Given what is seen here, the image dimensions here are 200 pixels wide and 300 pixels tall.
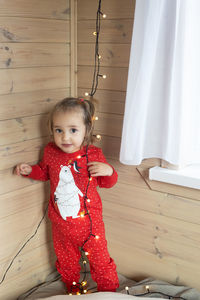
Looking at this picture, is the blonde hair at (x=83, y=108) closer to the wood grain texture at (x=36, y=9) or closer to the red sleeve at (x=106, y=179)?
the red sleeve at (x=106, y=179)

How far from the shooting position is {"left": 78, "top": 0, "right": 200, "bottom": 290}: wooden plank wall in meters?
1.76

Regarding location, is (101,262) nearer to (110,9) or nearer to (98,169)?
(98,169)

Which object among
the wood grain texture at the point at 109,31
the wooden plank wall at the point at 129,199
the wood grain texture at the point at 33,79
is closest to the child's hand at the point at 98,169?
the wooden plank wall at the point at 129,199

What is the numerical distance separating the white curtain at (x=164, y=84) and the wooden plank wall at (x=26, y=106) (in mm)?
461

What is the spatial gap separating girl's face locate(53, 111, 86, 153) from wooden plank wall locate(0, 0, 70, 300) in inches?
7.5

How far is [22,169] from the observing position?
5.77 ft

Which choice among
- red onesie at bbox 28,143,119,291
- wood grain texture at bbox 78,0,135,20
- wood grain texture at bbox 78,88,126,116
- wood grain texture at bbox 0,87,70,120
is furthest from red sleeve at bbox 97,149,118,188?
wood grain texture at bbox 78,0,135,20

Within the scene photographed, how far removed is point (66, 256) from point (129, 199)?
1.35 ft

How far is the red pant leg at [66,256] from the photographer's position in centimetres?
187

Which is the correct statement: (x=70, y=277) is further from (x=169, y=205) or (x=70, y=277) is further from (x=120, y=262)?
(x=169, y=205)

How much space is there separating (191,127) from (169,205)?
402 millimetres

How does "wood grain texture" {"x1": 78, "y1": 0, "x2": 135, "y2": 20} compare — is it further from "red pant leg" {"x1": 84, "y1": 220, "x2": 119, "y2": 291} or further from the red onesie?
"red pant leg" {"x1": 84, "y1": 220, "x2": 119, "y2": 291}

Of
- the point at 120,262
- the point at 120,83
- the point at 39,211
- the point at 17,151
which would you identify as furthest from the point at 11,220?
the point at 120,83

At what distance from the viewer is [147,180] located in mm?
1833
